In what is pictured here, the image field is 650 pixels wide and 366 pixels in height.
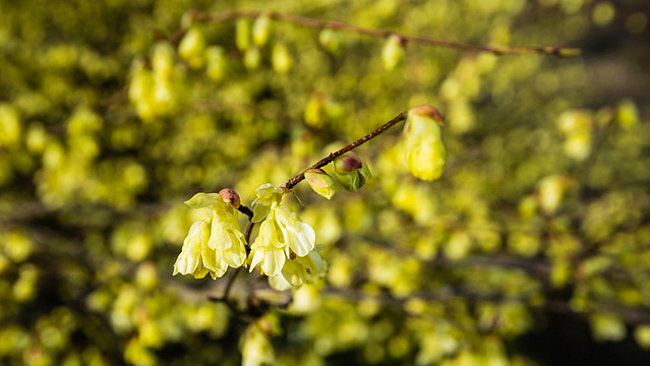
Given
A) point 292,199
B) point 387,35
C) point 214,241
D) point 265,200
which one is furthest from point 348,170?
point 292,199

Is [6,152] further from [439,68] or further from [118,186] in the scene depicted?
[439,68]

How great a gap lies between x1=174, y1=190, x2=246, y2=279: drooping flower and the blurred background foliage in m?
0.36

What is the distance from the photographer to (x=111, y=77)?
11.2 feet

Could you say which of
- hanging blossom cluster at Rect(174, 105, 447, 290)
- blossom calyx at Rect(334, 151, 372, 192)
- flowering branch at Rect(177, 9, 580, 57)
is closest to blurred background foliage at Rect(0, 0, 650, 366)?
flowering branch at Rect(177, 9, 580, 57)

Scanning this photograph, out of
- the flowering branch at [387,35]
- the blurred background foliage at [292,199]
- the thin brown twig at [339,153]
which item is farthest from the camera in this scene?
the blurred background foliage at [292,199]

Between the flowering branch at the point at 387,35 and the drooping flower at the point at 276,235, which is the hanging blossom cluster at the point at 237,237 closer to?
the drooping flower at the point at 276,235

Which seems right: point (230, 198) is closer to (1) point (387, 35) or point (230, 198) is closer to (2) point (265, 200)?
(2) point (265, 200)

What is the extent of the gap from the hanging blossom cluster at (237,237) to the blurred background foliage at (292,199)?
0.36m

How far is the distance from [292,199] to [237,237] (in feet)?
3.03

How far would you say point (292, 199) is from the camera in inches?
66.4

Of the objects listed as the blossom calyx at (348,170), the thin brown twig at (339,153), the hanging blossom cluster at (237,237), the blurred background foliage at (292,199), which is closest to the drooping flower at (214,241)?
the hanging blossom cluster at (237,237)

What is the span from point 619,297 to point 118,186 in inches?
145

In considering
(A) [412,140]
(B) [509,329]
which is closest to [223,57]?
(A) [412,140]

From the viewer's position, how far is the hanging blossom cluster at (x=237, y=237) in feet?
2.47
